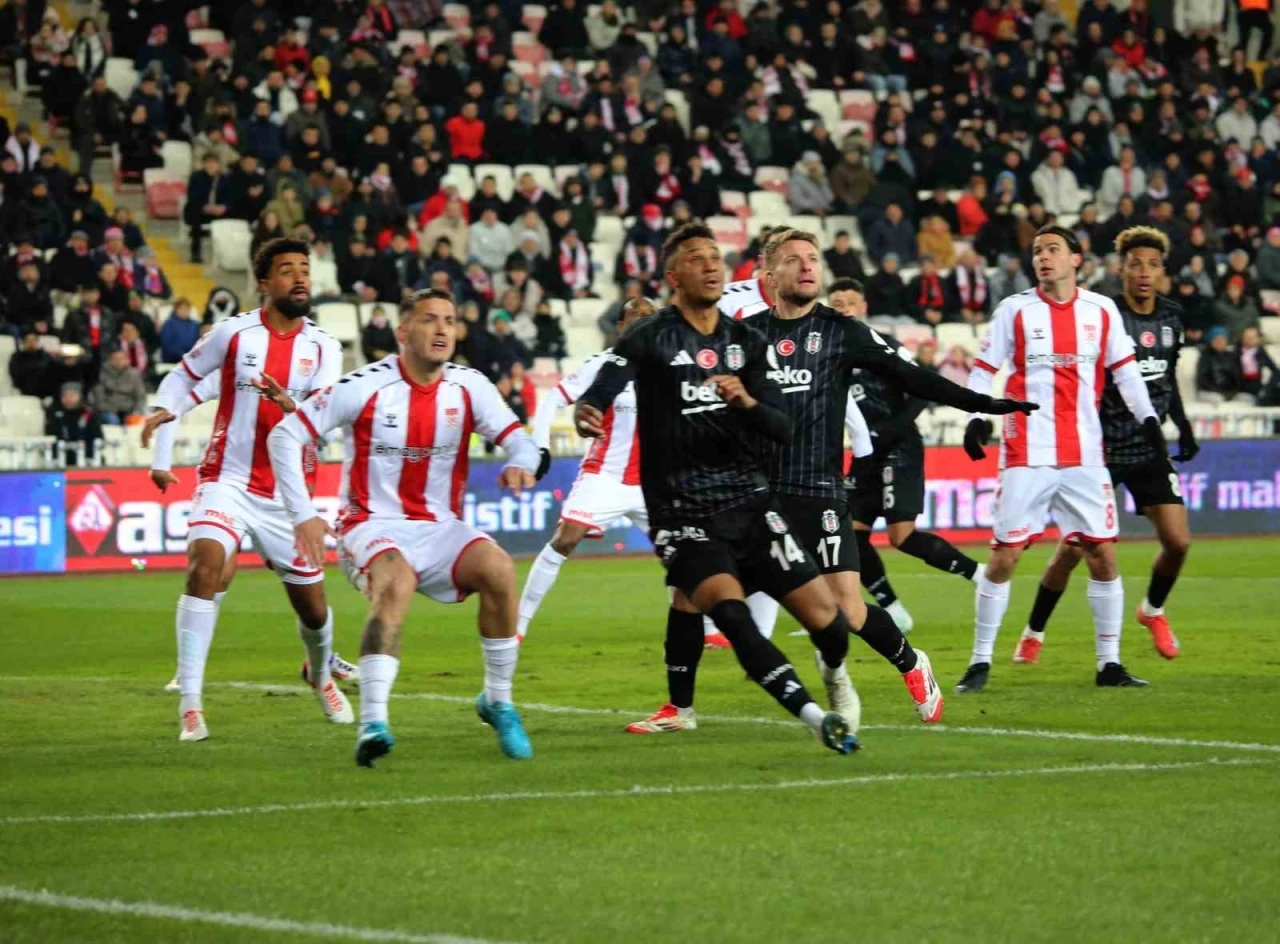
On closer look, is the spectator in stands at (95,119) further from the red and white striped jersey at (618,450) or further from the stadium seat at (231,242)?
the red and white striped jersey at (618,450)

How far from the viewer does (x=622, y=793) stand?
28.3ft

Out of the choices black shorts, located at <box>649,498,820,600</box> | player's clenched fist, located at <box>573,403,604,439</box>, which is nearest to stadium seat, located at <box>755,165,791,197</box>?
black shorts, located at <box>649,498,820,600</box>

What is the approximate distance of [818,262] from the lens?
10.5 meters

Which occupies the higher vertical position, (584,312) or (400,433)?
(584,312)

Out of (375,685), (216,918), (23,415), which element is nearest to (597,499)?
(375,685)

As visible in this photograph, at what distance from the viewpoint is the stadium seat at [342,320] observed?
26.6m

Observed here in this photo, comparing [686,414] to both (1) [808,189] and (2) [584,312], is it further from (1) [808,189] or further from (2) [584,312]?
(1) [808,189]

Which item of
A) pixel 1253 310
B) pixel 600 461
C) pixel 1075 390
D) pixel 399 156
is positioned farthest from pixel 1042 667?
pixel 1253 310

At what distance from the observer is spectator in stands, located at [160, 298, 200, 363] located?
2544cm

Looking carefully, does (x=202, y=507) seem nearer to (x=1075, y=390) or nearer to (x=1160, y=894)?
(x=1075, y=390)

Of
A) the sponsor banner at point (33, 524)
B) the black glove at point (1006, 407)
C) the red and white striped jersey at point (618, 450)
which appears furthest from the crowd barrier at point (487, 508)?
the black glove at point (1006, 407)

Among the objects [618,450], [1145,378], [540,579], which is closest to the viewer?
[1145,378]

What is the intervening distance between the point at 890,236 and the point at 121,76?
10.5m

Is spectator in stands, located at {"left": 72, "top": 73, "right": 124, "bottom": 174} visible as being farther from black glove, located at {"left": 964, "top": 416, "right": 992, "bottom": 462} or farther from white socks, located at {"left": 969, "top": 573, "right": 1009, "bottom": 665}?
black glove, located at {"left": 964, "top": 416, "right": 992, "bottom": 462}
